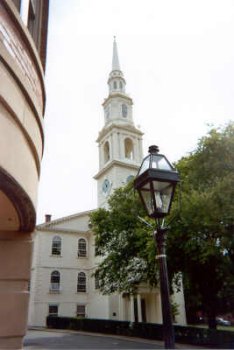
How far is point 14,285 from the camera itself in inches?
152

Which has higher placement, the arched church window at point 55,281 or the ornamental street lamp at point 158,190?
the arched church window at point 55,281

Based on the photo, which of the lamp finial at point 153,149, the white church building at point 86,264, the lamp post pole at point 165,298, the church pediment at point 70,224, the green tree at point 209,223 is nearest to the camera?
the lamp post pole at point 165,298

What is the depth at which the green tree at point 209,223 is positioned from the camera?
15.5 m

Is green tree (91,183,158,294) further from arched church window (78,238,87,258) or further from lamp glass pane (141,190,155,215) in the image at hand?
lamp glass pane (141,190,155,215)

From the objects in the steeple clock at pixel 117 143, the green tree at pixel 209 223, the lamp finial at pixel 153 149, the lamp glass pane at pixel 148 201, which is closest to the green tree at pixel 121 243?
the green tree at pixel 209 223

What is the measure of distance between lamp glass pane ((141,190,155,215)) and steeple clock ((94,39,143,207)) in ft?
107

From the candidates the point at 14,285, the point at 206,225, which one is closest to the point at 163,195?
the point at 14,285

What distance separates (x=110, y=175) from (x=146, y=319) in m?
16.2

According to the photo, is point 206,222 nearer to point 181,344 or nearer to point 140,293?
point 181,344

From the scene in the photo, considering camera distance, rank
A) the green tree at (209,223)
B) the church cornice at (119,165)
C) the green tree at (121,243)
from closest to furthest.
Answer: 1. the green tree at (209,223)
2. the green tree at (121,243)
3. the church cornice at (119,165)

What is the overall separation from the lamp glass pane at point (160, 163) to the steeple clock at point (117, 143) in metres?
32.5

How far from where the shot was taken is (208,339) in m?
18.8

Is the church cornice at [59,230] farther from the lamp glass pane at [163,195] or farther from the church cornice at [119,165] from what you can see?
the lamp glass pane at [163,195]

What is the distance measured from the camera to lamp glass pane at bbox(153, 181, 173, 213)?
4512 millimetres
